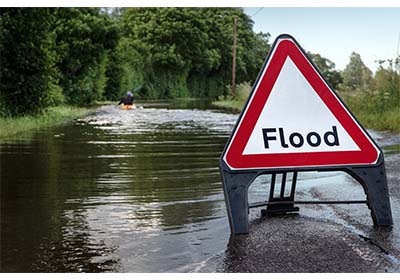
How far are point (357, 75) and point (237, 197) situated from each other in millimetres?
18474

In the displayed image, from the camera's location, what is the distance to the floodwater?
12.9 ft

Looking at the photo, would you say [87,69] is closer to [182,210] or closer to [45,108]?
[45,108]

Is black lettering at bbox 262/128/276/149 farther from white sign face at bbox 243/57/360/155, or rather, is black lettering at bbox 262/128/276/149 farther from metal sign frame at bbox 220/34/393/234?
metal sign frame at bbox 220/34/393/234

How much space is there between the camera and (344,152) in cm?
447

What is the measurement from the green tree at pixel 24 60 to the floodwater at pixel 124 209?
6.68 metres

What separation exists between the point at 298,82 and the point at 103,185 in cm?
306

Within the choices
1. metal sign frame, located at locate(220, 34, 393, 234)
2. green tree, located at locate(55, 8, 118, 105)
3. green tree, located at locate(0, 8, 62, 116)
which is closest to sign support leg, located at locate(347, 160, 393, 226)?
metal sign frame, located at locate(220, 34, 393, 234)

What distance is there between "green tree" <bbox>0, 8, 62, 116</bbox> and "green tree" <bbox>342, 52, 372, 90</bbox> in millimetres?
9184

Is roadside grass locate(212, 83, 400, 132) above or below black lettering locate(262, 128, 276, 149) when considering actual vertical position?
below

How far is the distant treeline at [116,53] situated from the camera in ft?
56.5

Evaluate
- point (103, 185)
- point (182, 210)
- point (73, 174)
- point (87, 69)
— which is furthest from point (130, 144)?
point (87, 69)

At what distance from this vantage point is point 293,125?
4500mm

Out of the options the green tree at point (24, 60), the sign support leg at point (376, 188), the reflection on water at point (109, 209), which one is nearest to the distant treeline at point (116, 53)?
the green tree at point (24, 60)

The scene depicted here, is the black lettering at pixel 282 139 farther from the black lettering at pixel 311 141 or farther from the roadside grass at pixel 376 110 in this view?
the roadside grass at pixel 376 110
